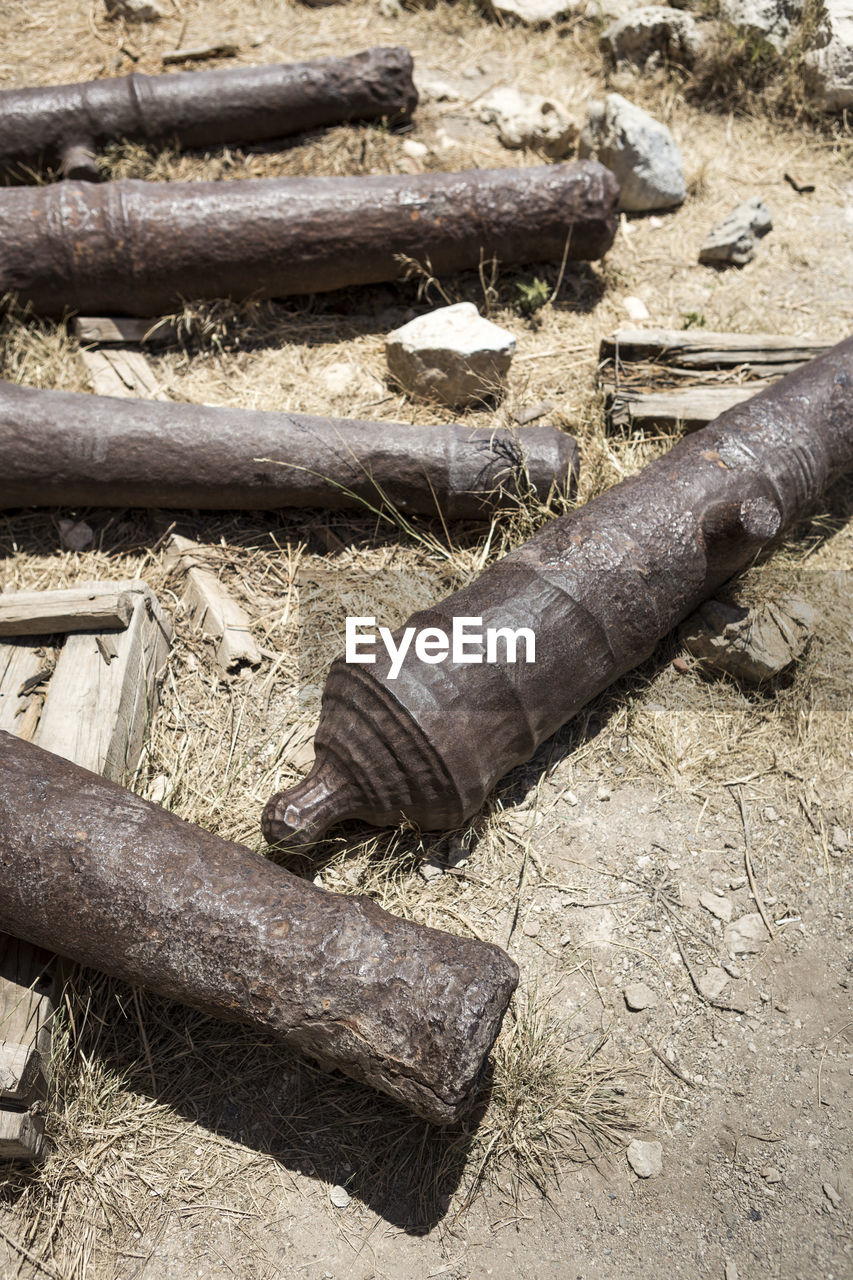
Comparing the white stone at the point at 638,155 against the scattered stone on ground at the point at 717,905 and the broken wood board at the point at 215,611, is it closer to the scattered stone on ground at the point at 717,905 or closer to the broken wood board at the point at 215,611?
the broken wood board at the point at 215,611

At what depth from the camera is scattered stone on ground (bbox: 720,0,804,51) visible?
5867mm

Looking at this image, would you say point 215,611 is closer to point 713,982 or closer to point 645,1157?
point 713,982

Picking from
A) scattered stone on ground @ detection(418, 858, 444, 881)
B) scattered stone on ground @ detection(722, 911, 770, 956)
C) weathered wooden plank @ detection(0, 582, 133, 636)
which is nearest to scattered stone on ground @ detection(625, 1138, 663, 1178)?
scattered stone on ground @ detection(722, 911, 770, 956)

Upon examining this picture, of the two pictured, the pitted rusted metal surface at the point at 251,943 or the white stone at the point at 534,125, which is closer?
the pitted rusted metal surface at the point at 251,943

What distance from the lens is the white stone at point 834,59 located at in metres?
5.65

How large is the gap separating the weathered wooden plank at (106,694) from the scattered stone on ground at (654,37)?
5.09 m

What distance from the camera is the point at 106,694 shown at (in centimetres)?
340

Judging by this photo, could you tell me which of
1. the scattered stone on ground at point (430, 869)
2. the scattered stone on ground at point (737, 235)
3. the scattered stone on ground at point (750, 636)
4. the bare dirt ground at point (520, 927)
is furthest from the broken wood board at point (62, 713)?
the scattered stone on ground at point (737, 235)

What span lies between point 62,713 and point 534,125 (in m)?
4.65

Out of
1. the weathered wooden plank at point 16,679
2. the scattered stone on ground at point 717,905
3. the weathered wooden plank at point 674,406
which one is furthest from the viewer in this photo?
the weathered wooden plank at point 674,406

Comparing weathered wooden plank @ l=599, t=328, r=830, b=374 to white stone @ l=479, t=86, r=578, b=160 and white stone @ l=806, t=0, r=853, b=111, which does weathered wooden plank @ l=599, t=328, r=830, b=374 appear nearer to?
white stone @ l=479, t=86, r=578, b=160

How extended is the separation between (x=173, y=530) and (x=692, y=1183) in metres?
3.21

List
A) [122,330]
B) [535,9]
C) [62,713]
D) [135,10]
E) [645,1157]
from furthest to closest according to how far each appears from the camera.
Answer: [535,9], [135,10], [122,330], [62,713], [645,1157]

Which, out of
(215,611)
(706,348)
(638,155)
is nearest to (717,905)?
(215,611)
